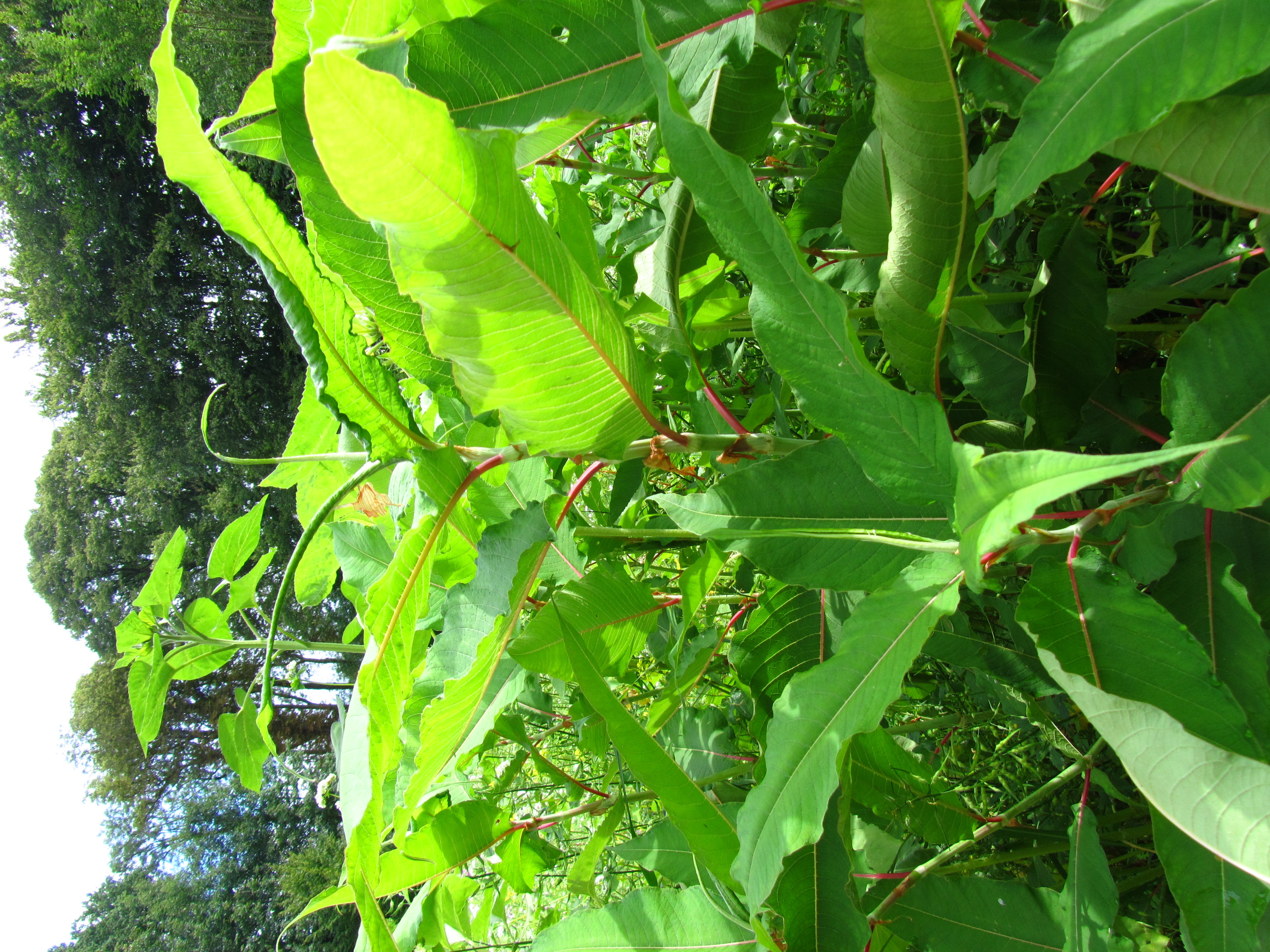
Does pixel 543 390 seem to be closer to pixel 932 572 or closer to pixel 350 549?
pixel 932 572

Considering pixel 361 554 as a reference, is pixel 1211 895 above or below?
below

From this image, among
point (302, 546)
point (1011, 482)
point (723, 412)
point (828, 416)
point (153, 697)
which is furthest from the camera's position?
point (153, 697)

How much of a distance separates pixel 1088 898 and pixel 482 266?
535mm

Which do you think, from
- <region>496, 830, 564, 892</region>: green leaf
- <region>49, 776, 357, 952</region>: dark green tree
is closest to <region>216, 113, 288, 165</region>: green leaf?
<region>496, 830, 564, 892</region>: green leaf

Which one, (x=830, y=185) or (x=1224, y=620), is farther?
(x=830, y=185)

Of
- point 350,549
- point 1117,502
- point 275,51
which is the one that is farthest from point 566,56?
point 350,549

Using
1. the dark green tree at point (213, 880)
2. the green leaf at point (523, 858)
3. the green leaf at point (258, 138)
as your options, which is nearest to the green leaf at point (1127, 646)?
the green leaf at point (258, 138)

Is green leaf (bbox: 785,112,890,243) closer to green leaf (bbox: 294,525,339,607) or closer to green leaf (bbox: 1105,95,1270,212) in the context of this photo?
green leaf (bbox: 1105,95,1270,212)

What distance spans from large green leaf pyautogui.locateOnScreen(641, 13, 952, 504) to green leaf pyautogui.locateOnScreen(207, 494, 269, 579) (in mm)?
687

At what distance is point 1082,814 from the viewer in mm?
501

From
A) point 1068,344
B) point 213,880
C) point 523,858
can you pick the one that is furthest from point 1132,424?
point 213,880

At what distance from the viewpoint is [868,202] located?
1.58ft

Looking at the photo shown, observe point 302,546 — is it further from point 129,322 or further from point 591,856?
point 129,322

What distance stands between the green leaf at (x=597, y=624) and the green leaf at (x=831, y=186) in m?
0.32
